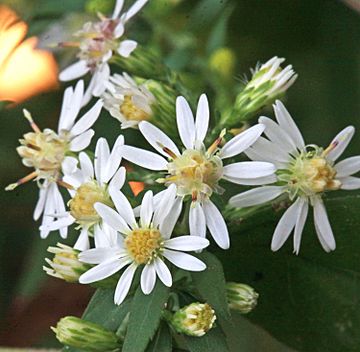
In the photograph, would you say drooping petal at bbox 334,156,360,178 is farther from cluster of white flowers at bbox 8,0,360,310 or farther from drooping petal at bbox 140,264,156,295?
drooping petal at bbox 140,264,156,295

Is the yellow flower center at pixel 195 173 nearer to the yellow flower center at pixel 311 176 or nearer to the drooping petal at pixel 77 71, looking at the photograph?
the yellow flower center at pixel 311 176

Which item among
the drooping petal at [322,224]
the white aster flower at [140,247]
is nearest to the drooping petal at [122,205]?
the white aster flower at [140,247]

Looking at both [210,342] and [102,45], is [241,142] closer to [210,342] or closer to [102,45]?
[210,342]

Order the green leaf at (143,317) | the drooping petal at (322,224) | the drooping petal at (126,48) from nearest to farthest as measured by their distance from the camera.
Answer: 1. the green leaf at (143,317)
2. the drooping petal at (322,224)
3. the drooping petal at (126,48)

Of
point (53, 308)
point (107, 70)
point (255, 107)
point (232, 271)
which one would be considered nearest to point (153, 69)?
point (107, 70)

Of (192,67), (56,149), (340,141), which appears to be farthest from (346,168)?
(192,67)

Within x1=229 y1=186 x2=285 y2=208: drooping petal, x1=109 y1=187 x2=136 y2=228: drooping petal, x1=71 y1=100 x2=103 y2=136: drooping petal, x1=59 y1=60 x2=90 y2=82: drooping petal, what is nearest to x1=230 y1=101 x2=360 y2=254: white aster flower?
x1=229 y1=186 x2=285 y2=208: drooping petal

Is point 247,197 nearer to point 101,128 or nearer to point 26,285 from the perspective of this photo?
point 101,128
